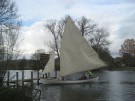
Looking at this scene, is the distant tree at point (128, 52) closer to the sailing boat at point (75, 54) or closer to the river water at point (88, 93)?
the river water at point (88, 93)

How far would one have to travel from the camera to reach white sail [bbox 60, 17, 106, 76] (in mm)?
39688

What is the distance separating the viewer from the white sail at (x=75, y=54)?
39.7 m

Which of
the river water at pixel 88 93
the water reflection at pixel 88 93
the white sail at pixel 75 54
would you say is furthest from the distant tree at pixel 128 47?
the water reflection at pixel 88 93

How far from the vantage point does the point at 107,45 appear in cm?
9650

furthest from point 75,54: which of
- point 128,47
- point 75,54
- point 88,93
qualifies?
point 128,47

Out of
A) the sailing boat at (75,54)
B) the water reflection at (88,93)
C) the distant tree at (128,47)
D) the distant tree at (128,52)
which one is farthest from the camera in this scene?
the distant tree at (128,47)

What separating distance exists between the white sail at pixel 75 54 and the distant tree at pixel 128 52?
84249 mm

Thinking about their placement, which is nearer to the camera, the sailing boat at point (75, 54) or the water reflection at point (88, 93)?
the water reflection at point (88, 93)

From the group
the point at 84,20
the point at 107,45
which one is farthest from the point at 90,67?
the point at 107,45

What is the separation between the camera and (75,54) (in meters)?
40.8

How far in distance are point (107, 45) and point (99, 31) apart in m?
5.90

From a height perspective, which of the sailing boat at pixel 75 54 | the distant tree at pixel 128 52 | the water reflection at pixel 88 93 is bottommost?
the water reflection at pixel 88 93

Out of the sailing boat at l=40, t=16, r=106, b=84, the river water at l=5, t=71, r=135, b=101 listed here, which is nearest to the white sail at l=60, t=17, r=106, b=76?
the sailing boat at l=40, t=16, r=106, b=84

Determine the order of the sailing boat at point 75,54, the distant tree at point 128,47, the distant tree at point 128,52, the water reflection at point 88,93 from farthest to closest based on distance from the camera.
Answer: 1. the distant tree at point 128,47
2. the distant tree at point 128,52
3. the sailing boat at point 75,54
4. the water reflection at point 88,93
